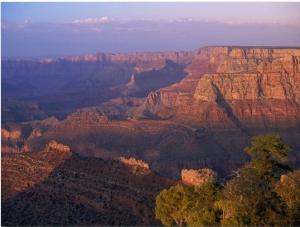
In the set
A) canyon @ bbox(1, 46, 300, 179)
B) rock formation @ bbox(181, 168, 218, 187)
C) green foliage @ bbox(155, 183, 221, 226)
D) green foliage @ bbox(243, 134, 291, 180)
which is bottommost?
canyon @ bbox(1, 46, 300, 179)

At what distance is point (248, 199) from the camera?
78.1ft

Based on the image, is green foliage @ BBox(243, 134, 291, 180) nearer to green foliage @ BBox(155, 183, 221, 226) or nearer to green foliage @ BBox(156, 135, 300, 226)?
green foliage @ BBox(156, 135, 300, 226)

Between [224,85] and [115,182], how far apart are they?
183 ft

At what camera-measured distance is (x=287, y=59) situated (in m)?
92.4

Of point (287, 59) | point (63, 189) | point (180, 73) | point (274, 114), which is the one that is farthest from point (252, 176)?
point (180, 73)

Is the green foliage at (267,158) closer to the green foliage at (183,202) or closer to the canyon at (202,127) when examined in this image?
the green foliage at (183,202)

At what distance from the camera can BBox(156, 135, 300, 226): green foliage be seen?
22000 millimetres

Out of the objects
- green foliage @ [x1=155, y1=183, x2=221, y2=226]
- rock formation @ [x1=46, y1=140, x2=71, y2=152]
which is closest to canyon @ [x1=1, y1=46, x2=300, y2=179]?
rock formation @ [x1=46, y1=140, x2=71, y2=152]

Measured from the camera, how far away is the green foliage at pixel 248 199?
22.0 m

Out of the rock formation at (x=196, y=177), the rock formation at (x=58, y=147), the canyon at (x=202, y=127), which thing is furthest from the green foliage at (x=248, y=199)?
the canyon at (x=202, y=127)

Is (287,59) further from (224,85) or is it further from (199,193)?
(199,193)

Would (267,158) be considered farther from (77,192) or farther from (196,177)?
(77,192)

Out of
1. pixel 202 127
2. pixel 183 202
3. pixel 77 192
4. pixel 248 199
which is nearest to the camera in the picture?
pixel 248 199

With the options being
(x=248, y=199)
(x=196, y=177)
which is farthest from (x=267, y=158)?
(x=196, y=177)
